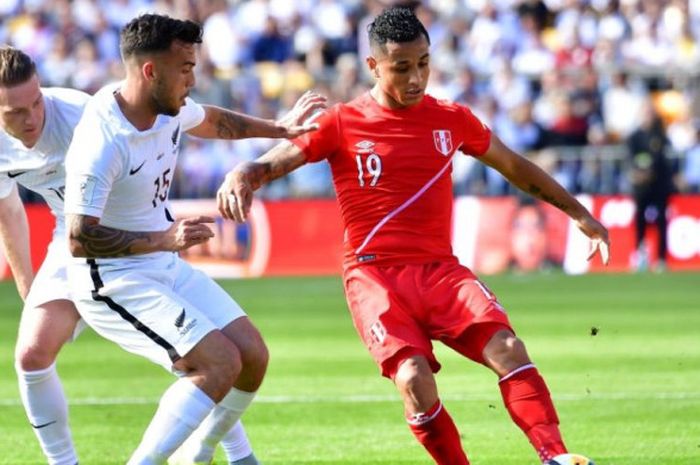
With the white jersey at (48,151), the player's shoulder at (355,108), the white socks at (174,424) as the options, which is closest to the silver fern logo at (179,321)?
the white socks at (174,424)

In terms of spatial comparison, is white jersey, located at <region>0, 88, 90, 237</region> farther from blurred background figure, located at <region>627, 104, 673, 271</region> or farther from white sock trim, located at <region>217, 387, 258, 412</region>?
blurred background figure, located at <region>627, 104, 673, 271</region>

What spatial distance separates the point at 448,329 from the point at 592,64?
1978 cm

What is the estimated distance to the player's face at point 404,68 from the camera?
8.30 meters

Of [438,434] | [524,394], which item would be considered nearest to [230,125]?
[438,434]

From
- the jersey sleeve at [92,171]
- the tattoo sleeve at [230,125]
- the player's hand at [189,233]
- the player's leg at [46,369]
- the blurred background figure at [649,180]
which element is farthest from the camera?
the blurred background figure at [649,180]

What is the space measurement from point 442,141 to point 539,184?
0.65 metres

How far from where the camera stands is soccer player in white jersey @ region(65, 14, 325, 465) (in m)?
7.63

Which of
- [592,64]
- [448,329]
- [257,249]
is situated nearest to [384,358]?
[448,329]

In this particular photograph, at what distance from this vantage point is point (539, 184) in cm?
876

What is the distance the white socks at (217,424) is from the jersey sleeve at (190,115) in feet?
5.07

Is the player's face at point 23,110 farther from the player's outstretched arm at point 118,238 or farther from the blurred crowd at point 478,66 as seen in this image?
the blurred crowd at point 478,66

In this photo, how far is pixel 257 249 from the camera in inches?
993

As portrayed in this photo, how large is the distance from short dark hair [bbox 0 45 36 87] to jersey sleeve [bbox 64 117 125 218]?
848 mm

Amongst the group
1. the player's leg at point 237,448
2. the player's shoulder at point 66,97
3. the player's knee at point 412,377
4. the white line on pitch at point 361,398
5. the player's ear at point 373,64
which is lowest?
the white line on pitch at point 361,398
